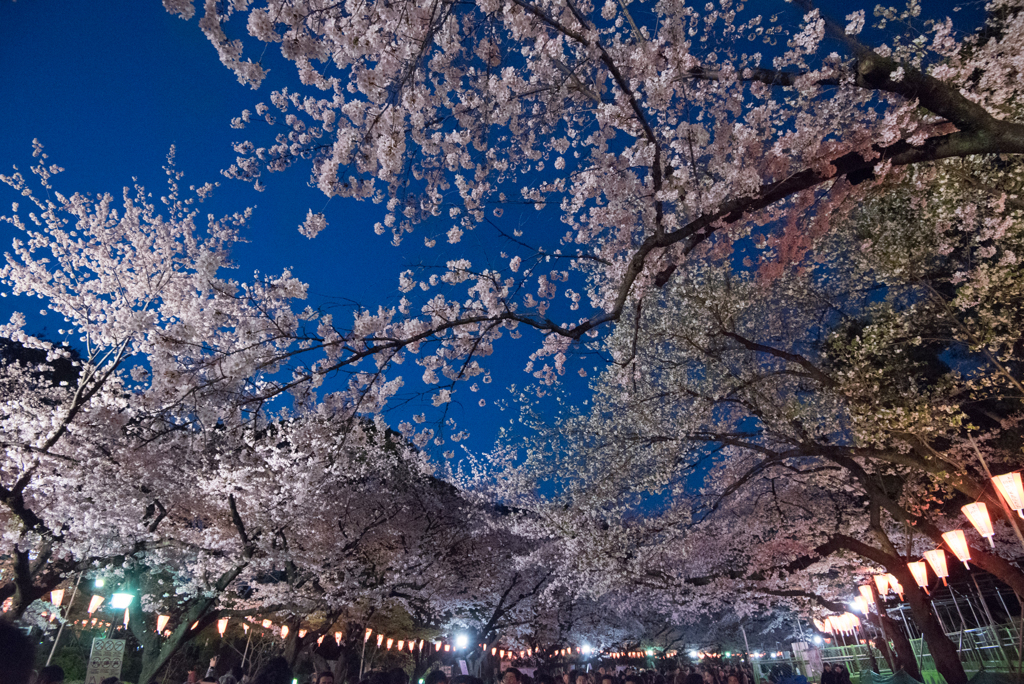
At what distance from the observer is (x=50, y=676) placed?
495 centimetres

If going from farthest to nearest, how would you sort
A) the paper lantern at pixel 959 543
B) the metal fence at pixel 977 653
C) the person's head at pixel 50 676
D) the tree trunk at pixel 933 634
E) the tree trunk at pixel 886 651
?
1. the tree trunk at pixel 886 651
2. the metal fence at pixel 977 653
3. the tree trunk at pixel 933 634
4. the paper lantern at pixel 959 543
5. the person's head at pixel 50 676

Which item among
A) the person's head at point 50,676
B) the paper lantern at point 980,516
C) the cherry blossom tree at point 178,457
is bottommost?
the person's head at point 50,676

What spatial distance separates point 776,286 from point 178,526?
1895cm

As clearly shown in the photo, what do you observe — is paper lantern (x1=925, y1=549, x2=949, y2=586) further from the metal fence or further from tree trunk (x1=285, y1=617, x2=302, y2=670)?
tree trunk (x1=285, y1=617, x2=302, y2=670)

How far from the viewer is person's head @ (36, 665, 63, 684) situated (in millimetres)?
4875

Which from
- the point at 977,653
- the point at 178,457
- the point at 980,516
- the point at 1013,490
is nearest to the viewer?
the point at 1013,490

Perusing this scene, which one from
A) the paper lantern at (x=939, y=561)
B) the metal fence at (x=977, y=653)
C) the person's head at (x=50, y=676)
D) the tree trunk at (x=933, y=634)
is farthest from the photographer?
the metal fence at (x=977, y=653)

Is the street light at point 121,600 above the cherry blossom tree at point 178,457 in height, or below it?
below

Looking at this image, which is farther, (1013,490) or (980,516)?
(980,516)

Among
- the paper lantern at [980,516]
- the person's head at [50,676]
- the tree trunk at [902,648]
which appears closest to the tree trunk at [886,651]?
the tree trunk at [902,648]

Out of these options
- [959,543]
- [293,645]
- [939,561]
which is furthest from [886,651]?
[293,645]

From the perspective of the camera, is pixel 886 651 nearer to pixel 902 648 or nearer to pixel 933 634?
pixel 902 648

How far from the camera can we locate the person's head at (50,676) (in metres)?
4.88

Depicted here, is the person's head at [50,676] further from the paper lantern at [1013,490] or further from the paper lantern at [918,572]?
the paper lantern at [918,572]
